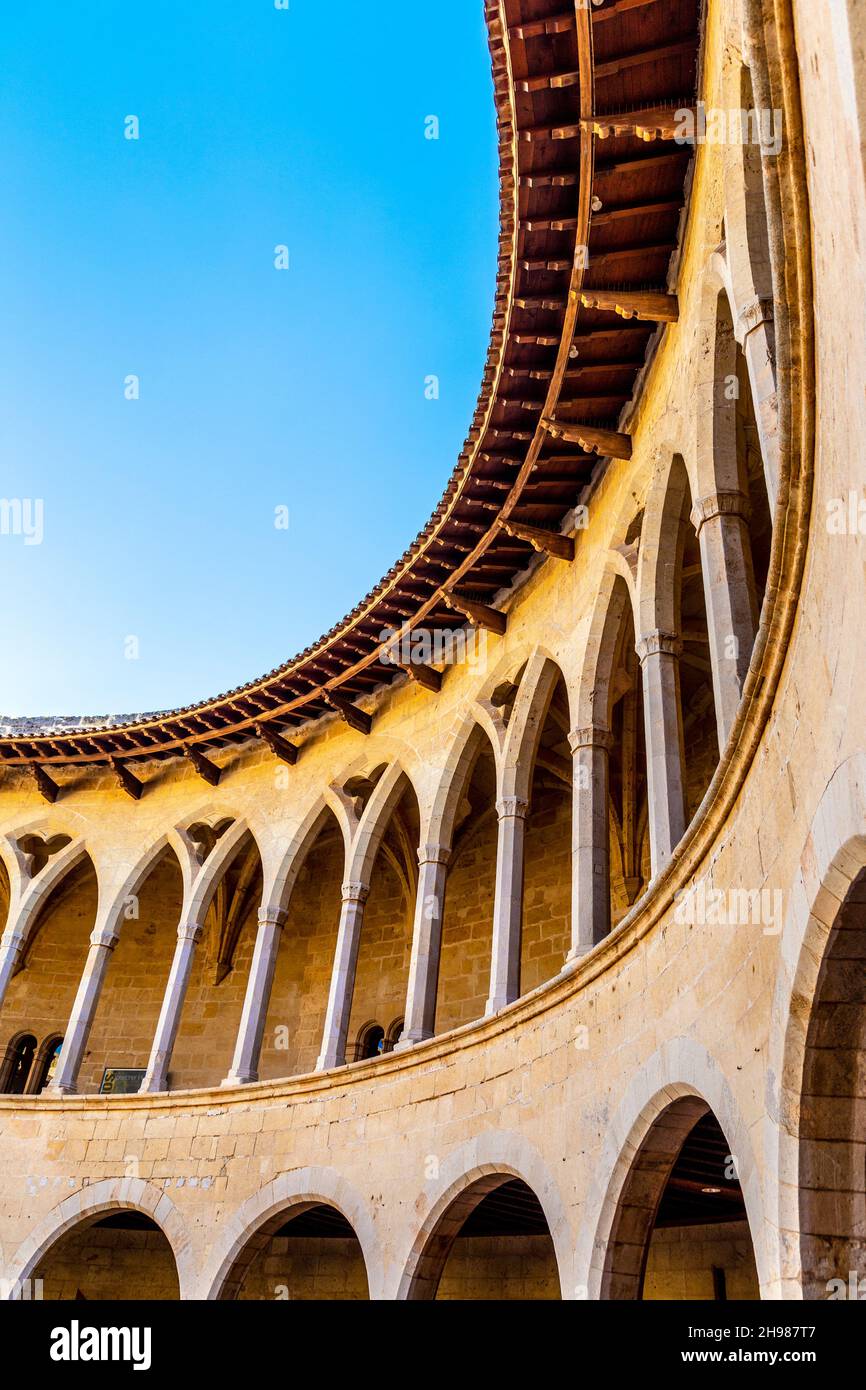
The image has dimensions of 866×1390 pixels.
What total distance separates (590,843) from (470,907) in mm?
7143

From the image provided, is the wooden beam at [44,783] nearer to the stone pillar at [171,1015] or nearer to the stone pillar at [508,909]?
the stone pillar at [171,1015]

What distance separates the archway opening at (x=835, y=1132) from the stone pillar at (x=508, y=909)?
5482mm

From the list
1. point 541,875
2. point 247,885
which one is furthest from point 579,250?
point 247,885

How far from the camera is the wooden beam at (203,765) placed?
16.5 meters

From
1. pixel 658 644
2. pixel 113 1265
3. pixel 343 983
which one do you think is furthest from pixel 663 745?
pixel 113 1265

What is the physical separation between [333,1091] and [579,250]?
8.59 metres

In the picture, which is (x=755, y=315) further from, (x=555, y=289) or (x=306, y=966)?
(x=306, y=966)

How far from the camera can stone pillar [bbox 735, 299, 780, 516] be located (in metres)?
6.28

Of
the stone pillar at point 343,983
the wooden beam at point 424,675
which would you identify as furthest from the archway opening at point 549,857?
the stone pillar at point 343,983

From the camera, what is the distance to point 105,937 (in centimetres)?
1612

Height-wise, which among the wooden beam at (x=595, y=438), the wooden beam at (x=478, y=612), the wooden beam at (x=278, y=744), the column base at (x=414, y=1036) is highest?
the wooden beam at (x=595, y=438)

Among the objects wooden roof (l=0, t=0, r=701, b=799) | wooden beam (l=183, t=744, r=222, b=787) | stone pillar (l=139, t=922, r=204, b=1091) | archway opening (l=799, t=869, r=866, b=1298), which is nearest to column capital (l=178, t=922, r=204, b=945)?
stone pillar (l=139, t=922, r=204, b=1091)

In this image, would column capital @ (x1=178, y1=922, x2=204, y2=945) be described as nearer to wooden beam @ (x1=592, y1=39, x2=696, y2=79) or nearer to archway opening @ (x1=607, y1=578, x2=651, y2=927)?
archway opening @ (x1=607, y1=578, x2=651, y2=927)
